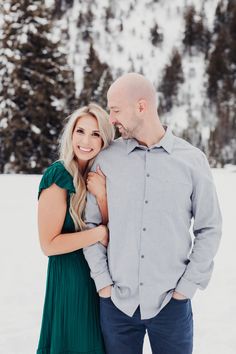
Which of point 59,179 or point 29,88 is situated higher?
point 29,88

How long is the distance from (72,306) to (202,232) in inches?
26.6

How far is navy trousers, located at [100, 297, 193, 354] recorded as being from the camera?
2174 mm

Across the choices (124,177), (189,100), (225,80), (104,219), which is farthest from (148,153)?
(189,100)

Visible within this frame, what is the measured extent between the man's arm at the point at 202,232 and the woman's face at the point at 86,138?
0.45 m

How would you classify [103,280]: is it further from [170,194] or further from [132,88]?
[132,88]

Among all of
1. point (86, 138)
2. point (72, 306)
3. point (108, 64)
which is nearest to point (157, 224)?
point (86, 138)

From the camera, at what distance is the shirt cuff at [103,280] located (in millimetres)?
2195

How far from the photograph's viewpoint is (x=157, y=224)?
2129mm

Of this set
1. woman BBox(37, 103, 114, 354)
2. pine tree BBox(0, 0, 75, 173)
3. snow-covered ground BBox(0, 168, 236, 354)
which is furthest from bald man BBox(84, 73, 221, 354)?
pine tree BBox(0, 0, 75, 173)

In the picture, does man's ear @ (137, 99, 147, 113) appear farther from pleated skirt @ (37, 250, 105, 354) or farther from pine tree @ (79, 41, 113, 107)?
pine tree @ (79, 41, 113, 107)

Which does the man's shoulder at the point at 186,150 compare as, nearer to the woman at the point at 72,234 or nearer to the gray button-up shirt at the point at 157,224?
the gray button-up shirt at the point at 157,224

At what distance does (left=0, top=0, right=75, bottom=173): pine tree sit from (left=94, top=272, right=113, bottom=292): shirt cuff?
18.9 metres

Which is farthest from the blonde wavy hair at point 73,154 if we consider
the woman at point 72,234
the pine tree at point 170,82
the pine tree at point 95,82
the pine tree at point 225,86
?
the pine tree at point 170,82

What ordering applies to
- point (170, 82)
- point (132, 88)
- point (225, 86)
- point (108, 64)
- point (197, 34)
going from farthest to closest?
point (197, 34), point (108, 64), point (170, 82), point (225, 86), point (132, 88)
